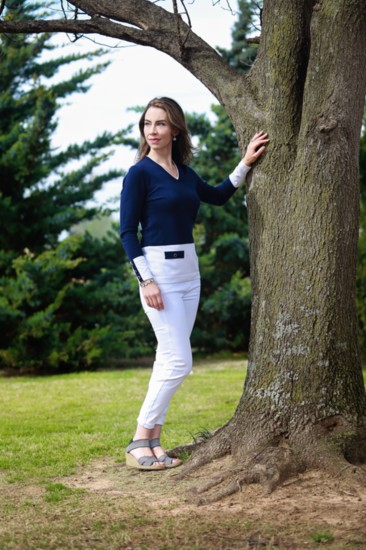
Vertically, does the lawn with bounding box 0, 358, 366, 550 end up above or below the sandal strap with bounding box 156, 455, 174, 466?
below

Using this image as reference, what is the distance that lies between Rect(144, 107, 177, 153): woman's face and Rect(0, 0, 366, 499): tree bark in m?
0.60

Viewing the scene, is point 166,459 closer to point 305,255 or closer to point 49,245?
point 305,255

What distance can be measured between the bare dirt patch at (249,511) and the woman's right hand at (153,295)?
3.51 ft

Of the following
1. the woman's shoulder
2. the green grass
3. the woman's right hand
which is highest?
the woman's shoulder

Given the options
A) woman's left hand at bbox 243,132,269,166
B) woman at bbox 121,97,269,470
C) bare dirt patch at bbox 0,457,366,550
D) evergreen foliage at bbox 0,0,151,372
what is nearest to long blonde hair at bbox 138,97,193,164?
woman at bbox 121,97,269,470

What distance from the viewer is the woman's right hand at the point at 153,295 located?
16.7ft

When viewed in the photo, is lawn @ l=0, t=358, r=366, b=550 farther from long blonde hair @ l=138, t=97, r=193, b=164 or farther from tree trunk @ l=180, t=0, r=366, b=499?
long blonde hair @ l=138, t=97, r=193, b=164

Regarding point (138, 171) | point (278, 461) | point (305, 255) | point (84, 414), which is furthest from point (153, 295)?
point (84, 414)

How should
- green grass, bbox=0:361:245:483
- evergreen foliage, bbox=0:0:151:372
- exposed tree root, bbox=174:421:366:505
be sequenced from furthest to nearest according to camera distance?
evergreen foliage, bbox=0:0:151:372 < green grass, bbox=0:361:245:483 < exposed tree root, bbox=174:421:366:505

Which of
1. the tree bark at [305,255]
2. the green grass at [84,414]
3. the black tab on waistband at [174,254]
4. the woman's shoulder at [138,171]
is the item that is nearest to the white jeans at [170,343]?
the black tab on waistband at [174,254]

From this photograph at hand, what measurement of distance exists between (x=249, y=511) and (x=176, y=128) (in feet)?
8.23

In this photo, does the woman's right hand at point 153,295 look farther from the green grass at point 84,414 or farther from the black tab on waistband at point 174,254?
the green grass at point 84,414

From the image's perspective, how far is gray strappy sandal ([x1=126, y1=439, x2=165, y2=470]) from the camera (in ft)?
17.7

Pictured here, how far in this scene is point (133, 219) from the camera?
5129mm
